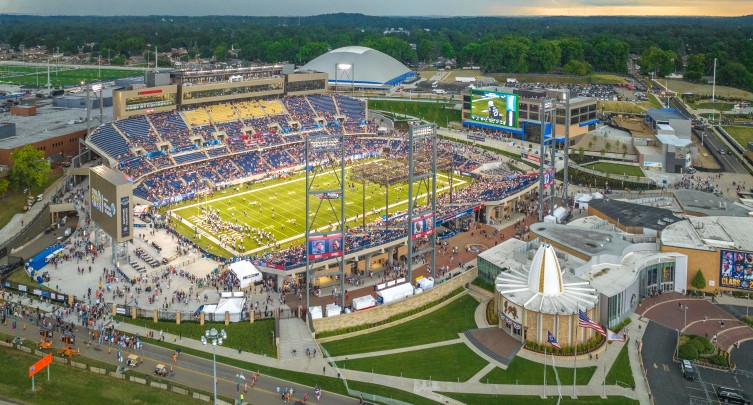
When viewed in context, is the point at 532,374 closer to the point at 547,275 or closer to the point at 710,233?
the point at 547,275

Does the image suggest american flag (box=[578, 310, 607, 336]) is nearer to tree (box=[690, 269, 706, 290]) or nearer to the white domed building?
the white domed building

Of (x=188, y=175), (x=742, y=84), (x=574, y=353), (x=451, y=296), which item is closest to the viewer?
(x=574, y=353)

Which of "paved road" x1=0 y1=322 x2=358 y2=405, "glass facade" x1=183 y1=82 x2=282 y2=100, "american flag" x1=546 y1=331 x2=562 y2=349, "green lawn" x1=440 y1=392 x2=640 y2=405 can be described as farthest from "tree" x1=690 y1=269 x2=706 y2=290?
"glass facade" x1=183 y1=82 x2=282 y2=100

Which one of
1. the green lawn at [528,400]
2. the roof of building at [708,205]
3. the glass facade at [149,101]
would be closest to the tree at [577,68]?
the roof of building at [708,205]

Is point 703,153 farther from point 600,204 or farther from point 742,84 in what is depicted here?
point 742,84

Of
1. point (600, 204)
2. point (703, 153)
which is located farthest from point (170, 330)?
point (703, 153)
